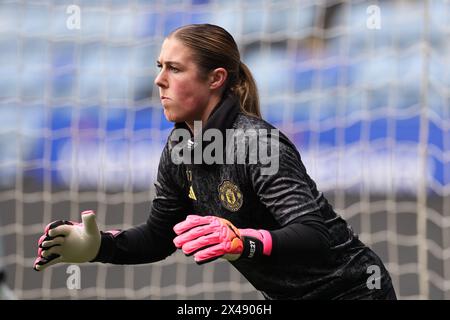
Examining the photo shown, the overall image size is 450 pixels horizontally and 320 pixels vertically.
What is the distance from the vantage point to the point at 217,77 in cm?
265

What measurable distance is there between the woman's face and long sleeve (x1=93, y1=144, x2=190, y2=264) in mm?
182

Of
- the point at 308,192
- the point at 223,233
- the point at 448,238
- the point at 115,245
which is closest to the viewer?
the point at 223,233

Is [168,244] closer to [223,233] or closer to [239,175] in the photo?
[239,175]

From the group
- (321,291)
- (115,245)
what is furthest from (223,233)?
(115,245)

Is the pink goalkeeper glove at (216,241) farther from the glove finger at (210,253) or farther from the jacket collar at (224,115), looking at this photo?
the jacket collar at (224,115)

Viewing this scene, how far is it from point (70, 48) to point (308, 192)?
129 inches

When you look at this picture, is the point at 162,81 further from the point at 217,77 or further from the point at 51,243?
the point at 51,243

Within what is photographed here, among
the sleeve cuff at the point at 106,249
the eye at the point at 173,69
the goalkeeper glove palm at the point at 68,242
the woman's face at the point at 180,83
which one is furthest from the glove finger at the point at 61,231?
the eye at the point at 173,69

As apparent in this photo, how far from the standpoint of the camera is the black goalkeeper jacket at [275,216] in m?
2.40

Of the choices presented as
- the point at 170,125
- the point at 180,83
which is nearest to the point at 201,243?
the point at 180,83

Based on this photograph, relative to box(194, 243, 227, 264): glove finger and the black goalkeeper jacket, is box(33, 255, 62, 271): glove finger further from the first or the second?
box(194, 243, 227, 264): glove finger

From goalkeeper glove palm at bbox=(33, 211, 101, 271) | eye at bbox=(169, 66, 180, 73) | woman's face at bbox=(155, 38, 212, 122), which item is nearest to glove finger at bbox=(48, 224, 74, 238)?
goalkeeper glove palm at bbox=(33, 211, 101, 271)

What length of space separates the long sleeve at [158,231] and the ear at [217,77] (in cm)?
25

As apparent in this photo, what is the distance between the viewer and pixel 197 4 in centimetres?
557
